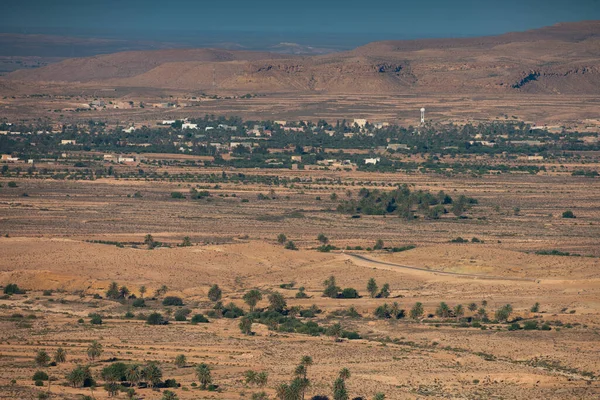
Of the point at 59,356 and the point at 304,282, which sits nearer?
the point at 59,356

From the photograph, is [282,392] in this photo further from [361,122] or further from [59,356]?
[361,122]

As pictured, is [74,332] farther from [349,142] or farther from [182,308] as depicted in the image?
[349,142]

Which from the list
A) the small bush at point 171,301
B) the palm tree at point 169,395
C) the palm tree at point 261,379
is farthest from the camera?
the small bush at point 171,301

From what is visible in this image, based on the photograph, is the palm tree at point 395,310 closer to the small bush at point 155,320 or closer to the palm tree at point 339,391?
the small bush at point 155,320

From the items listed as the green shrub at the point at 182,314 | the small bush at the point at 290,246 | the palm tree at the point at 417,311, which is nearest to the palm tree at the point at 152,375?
the green shrub at the point at 182,314

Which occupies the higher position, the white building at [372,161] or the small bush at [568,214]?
the white building at [372,161]

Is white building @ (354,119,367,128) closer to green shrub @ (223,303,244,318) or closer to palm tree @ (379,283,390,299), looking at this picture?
palm tree @ (379,283,390,299)

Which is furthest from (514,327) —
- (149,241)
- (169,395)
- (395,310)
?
(149,241)

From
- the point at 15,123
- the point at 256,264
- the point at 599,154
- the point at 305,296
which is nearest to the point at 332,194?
the point at 256,264
